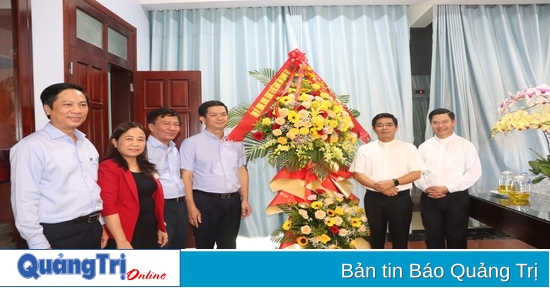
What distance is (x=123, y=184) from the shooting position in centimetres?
199

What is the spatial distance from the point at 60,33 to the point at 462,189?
114 inches

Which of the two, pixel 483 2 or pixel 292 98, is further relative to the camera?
pixel 483 2

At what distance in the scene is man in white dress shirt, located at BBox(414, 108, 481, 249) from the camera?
2.82 metres

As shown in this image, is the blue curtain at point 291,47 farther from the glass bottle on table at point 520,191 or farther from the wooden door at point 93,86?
the glass bottle on table at point 520,191

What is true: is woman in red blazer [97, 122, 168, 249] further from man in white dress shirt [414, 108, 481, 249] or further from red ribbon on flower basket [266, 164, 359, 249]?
man in white dress shirt [414, 108, 481, 249]

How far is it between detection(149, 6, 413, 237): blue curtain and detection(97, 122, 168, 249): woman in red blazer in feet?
6.77

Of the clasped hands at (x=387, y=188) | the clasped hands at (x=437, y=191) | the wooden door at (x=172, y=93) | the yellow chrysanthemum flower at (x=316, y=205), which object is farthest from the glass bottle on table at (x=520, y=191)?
the wooden door at (x=172, y=93)

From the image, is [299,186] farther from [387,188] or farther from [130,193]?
[130,193]

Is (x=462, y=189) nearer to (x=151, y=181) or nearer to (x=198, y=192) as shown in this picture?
(x=198, y=192)

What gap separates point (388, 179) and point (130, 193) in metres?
1.68

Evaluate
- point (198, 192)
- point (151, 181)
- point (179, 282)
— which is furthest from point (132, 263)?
point (198, 192)

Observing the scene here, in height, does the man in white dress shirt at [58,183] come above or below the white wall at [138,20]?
below

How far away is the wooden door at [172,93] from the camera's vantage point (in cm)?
385

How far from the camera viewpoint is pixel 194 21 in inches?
167
